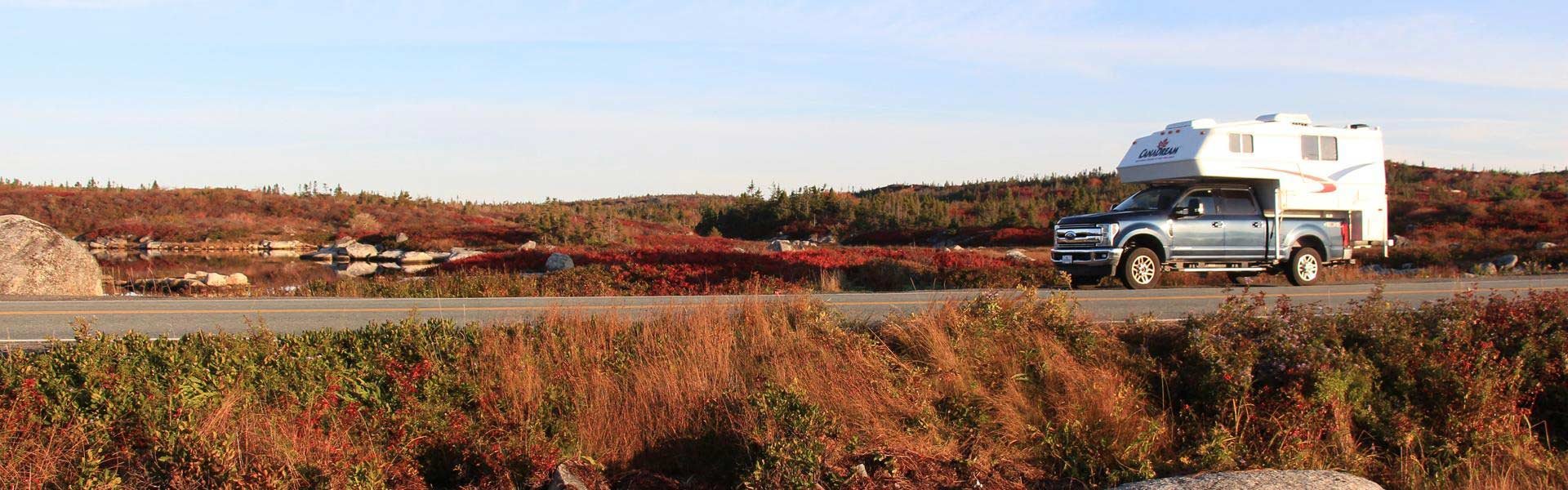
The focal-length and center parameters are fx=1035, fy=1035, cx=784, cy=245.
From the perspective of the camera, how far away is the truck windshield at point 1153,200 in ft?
57.2

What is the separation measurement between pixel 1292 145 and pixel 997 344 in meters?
11.0

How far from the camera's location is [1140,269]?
16.9 metres

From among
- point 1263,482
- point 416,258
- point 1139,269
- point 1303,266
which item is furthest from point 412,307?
point 416,258

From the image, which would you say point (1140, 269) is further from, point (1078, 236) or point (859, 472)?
point (859, 472)

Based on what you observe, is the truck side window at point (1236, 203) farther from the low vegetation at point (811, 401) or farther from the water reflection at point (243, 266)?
the water reflection at point (243, 266)

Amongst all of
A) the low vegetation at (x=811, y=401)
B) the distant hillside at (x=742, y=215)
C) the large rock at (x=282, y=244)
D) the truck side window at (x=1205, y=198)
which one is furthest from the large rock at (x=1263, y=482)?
the large rock at (x=282, y=244)

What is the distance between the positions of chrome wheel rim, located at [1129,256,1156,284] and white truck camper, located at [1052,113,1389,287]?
0.01 metres

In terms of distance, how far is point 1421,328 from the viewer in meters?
10.1

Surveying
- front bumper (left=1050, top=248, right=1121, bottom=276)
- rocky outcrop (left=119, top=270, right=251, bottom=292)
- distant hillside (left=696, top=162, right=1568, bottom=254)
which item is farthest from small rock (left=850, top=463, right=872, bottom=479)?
distant hillside (left=696, top=162, right=1568, bottom=254)

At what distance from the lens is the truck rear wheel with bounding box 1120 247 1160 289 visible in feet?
55.2

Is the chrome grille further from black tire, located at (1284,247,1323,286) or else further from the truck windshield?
black tire, located at (1284,247,1323,286)

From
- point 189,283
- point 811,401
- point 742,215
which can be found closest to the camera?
point 811,401

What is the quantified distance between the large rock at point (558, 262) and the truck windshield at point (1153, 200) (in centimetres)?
1158

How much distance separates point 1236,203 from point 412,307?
13.3 meters
